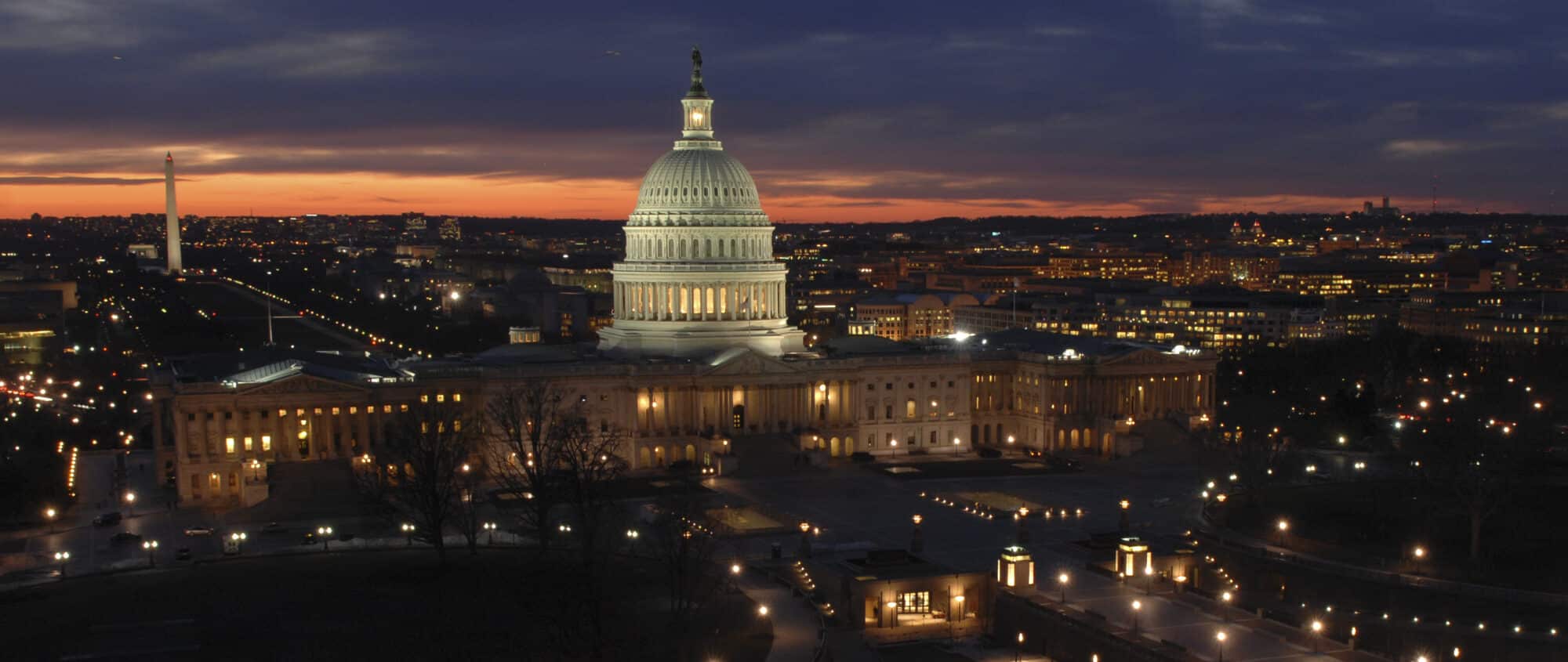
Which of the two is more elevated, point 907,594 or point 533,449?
point 533,449

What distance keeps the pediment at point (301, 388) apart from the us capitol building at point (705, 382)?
0.27 feet

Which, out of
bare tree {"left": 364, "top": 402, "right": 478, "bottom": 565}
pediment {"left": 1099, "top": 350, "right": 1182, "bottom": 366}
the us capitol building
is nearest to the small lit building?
bare tree {"left": 364, "top": 402, "right": 478, "bottom": 565}

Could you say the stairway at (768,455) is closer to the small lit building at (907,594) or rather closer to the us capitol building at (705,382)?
the us capitol building at (705,382)

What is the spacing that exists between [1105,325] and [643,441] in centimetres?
8877

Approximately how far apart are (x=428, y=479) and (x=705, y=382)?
36.5 m

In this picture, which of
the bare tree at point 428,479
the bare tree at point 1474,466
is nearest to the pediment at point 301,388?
the bare tree at point 428,479

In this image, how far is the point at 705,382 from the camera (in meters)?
99.2

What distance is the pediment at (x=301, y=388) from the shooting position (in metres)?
87.3

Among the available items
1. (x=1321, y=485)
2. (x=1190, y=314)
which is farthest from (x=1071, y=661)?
(x=1190, y=314)

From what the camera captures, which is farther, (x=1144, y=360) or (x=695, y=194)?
(x=695, y=194)

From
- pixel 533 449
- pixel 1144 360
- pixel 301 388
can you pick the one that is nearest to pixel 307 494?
pixel 301 388

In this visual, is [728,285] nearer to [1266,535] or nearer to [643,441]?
[643,441]

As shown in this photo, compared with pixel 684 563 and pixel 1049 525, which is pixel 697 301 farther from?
pixel 684 563

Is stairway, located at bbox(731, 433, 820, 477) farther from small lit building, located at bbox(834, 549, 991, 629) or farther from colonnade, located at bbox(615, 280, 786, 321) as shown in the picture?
small lit building, located at bbox(834, 549, 991, 629)
